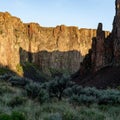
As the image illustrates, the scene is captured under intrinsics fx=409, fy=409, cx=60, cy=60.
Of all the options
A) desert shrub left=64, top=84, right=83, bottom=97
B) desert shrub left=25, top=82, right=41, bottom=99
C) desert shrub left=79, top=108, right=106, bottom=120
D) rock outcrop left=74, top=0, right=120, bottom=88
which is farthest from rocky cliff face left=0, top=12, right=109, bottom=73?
desert shrub left=79, top=108, right=106, bottom=120

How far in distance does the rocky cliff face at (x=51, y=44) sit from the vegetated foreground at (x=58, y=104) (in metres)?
113

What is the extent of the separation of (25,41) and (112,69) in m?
97.0

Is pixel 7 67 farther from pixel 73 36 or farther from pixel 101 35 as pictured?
pixel 73 36

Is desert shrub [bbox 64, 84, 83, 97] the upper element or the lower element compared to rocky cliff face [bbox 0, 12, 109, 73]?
lower

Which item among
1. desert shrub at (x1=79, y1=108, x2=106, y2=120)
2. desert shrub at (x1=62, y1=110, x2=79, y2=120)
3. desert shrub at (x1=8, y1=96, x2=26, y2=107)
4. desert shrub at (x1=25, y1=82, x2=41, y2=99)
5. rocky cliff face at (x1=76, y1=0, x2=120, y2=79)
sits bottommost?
desert shrub at (x1=79, y1=108, x2=106, y2=120)

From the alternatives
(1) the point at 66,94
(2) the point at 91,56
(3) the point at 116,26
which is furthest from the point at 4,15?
(1) the point at 66,94

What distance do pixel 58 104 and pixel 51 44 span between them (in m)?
149

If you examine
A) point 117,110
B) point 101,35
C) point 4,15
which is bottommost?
point 117,110

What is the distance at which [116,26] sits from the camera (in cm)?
6425

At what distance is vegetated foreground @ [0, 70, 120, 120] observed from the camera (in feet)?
44.7

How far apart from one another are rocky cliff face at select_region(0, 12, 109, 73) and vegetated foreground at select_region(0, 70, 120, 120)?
11325 cm

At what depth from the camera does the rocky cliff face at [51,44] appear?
15288 centimetres

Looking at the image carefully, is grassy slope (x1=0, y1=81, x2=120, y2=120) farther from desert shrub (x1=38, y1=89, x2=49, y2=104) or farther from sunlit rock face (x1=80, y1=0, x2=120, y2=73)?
sunlit rock face (x1=80, y1=0, x2=120, y2=73)

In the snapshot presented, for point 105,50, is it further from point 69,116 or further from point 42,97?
point 69,116
